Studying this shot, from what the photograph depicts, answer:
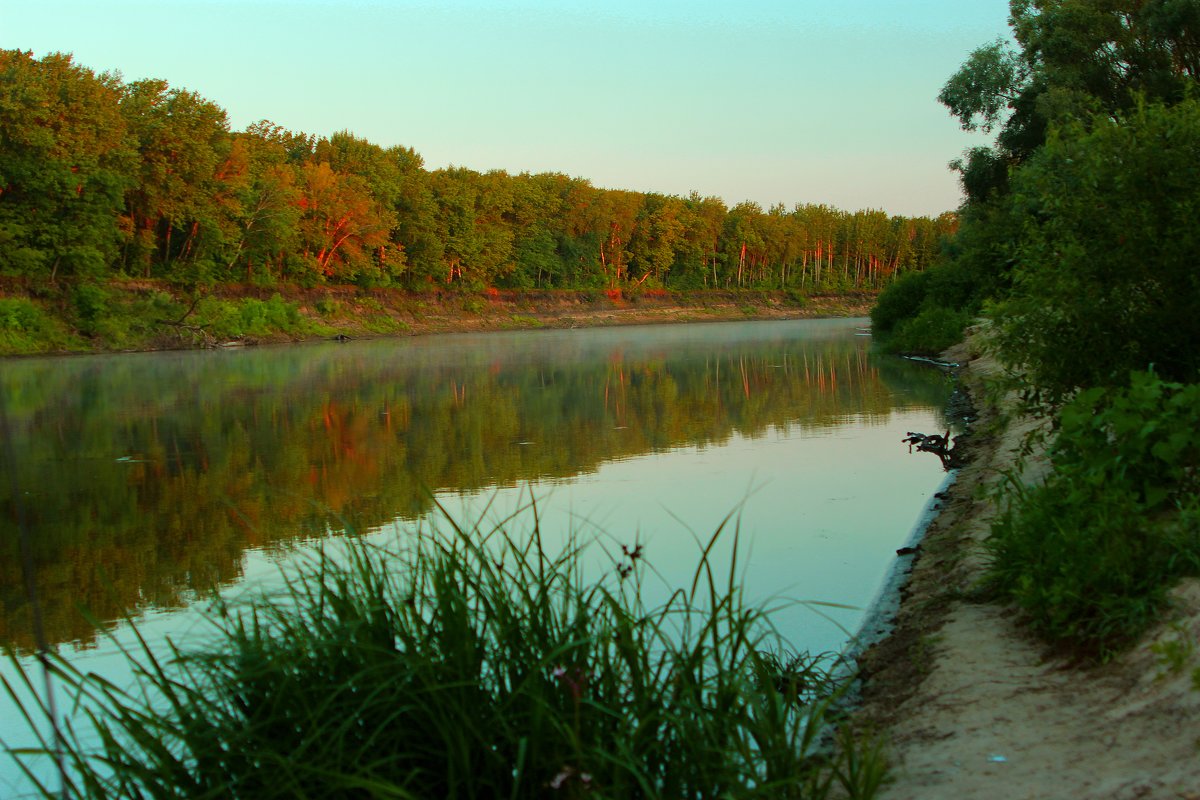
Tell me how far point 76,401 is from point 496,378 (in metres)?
9.50

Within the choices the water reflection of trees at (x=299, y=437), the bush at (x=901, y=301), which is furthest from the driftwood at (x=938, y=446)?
the bush at (x=901, y=301)

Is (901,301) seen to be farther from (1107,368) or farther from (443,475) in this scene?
(1107,368)

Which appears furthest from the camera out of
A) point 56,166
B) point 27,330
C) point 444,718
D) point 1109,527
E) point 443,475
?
point 56,166

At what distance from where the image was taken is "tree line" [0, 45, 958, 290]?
47.6 meters

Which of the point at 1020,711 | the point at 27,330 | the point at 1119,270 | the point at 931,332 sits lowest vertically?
the point at 27,330

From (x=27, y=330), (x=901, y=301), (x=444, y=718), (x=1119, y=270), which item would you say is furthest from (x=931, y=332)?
(x=27, y=330)

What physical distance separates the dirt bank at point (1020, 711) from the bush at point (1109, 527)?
0.16 metres

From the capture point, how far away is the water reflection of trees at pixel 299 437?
9664mm

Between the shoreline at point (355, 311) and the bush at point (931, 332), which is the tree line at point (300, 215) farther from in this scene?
the bush at point (931, 332)

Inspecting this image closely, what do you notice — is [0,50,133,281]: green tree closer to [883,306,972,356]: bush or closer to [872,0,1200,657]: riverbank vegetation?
[883,306,972,356]: bush

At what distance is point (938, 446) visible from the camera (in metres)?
14.1

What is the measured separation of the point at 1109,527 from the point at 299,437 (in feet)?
44.6

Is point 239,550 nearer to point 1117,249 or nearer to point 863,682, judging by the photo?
point 863,682

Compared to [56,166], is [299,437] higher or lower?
lower
